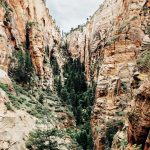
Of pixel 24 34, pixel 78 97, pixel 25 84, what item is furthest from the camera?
pixel 78 97

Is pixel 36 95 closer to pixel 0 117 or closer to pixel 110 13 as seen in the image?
pixel 0 117

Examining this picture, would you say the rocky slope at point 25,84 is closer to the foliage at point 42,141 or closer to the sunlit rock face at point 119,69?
the foliage at point 42,141

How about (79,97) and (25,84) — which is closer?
(25,84)

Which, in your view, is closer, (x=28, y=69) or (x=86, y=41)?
(x=28, y=69)

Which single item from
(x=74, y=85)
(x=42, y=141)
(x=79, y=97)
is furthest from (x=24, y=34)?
(x=42, y=141)

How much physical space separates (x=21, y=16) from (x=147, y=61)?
61655mm

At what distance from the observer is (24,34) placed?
8862 cm

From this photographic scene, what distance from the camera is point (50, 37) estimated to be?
4370 inches

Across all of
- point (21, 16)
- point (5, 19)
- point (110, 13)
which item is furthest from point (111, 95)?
point (110, 13)

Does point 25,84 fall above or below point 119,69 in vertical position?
below

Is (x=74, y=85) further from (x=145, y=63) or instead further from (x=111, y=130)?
(x=145, y=63)

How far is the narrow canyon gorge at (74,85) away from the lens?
39622 millimetres

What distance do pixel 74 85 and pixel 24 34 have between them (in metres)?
20.9

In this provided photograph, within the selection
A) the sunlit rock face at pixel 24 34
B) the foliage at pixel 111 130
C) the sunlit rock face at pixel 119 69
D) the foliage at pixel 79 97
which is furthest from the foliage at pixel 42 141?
the sunlit rock face at pixel 24 34
